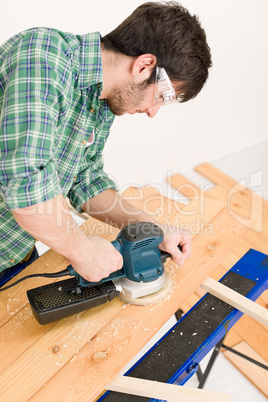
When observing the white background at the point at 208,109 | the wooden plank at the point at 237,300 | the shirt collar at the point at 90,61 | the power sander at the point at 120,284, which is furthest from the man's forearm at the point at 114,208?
the white background at the point at 208,109

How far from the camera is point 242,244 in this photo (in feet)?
9.72

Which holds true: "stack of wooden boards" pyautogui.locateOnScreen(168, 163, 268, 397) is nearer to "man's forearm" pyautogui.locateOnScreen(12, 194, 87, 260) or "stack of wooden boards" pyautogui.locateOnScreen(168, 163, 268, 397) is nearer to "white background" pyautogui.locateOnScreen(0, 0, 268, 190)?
"white background" pyautogui.locateOnScreen(0, 0, 268, 190)

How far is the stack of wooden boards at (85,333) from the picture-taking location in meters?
1.14

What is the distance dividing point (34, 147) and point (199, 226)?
1.02 meters

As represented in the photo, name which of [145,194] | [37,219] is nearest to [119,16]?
[145,194]

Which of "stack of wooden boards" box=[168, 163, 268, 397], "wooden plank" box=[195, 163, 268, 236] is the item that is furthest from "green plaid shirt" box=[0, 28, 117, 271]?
"wooden plank" box=[195, 163, 268, 236]

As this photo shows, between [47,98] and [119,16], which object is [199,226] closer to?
[47,98]

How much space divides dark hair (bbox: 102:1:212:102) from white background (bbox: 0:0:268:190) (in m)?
1.35

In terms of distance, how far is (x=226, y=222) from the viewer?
1812 mm

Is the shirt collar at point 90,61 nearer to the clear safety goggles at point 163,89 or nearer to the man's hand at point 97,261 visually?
the clear safety goggles at point 163,89

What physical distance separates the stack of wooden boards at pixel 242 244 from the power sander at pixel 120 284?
2.11 ft

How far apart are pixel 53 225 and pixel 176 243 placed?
1.80ft

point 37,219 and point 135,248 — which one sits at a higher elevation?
point 37,219

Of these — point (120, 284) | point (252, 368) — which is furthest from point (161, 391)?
point (252, 368)
